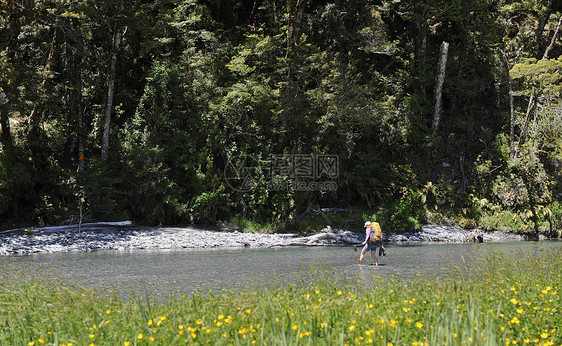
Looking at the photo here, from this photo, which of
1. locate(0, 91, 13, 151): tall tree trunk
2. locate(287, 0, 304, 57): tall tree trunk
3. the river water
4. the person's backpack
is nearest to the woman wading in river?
the person's backpack

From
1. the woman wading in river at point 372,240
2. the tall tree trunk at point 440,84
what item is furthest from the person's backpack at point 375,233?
the tall tree trunk at point 440,84

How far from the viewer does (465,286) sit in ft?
22.0

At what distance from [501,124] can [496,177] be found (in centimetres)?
417

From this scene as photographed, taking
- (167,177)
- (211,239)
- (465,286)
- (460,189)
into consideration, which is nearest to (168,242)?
(211,239)

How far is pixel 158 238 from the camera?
2022 centimetres

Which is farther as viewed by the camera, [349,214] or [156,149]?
[349,214]

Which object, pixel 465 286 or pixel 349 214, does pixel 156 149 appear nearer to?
pixel 349 214

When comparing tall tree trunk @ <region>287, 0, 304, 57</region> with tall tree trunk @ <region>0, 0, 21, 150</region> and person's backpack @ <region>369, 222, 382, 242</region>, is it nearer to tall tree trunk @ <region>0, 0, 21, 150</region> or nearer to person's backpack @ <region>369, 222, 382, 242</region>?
person's backpack @ <region>369, 222, 382, 242</region>

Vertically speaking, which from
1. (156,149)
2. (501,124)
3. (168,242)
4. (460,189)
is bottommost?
(168,242)

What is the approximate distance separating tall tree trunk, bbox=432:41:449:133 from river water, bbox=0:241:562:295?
37.1 feet

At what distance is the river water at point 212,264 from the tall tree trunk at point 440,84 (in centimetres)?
1132

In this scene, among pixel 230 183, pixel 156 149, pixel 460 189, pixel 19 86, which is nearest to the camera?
pixel 19 86

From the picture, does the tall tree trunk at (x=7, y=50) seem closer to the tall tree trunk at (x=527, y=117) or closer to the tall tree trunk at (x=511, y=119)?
the tall tree trunk at (x=511, y=119)

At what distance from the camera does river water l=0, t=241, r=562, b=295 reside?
35.2ft
